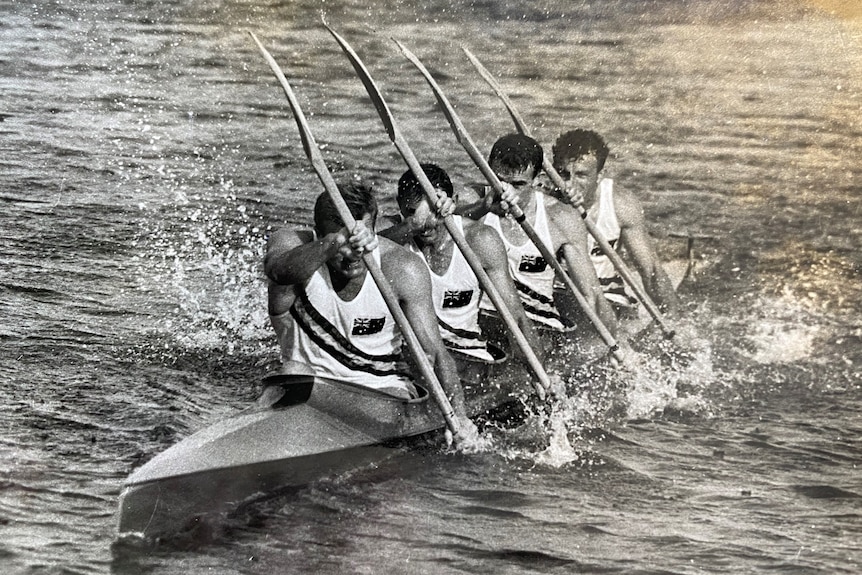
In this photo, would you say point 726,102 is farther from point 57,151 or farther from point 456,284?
point 57,151

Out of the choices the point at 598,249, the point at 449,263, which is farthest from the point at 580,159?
the point at 449,263

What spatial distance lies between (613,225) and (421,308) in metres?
0.72

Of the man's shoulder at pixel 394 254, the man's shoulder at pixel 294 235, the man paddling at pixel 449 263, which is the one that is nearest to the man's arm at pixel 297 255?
the man's shoulder at pixel 294 235

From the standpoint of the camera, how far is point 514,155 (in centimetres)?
327

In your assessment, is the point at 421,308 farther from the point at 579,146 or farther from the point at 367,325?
the point at 579,146

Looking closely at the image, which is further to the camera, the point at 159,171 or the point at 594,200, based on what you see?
the point at 594,200

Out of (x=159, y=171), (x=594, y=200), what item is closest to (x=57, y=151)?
(x=159, y=171)

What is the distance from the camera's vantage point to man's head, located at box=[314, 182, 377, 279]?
9.48 ft

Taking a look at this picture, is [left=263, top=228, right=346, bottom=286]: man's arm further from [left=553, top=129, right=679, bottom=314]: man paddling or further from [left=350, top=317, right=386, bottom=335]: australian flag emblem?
[left=553, top=129, right=679, bottom=314]: man paddling

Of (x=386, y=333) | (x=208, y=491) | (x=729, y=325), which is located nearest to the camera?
(x=208, y=491)

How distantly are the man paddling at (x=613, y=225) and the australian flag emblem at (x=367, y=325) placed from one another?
0.77m

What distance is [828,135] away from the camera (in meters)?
3.19

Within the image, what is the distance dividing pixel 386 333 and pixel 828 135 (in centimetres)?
142

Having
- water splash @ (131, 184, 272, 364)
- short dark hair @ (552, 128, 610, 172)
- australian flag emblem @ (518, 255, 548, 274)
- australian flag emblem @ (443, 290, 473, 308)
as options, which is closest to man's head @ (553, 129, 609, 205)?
short dark hair @ (552, 128, 610, 172)
